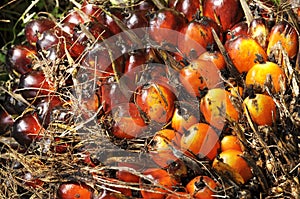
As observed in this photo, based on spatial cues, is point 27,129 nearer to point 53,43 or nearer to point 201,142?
point 53,43

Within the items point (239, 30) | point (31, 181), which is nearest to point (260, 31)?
point (239, 30)

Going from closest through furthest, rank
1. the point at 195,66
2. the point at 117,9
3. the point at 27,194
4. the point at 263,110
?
the point at 263,110, the point at 195,66, the point at 27,194, the point at 117,9

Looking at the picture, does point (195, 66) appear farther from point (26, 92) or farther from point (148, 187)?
point (26, 92)

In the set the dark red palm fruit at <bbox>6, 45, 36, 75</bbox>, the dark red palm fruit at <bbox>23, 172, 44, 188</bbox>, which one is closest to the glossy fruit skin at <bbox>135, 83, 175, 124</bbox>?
the dark red palm fruit at <bbox>23, 172, 44, 188</bbox>

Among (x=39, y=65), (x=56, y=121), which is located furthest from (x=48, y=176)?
(x=39, y=65)

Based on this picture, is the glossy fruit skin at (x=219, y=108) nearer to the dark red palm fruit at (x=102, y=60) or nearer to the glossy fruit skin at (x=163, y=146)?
the glossy fruit skin at (x=163, y=146)

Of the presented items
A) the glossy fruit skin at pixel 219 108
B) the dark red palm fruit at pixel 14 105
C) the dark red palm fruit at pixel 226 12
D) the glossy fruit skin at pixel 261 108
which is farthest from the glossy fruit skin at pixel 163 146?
the dark red palm fruit at pixel 14 105
